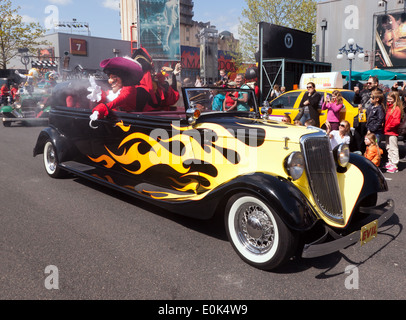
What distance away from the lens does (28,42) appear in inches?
1232

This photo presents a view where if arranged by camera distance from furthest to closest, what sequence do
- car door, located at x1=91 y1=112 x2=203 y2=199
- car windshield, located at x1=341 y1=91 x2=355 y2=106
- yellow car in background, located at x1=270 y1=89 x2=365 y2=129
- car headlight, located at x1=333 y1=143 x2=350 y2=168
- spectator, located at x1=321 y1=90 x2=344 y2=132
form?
1. car windshield, located at x1=341 y1=91 x2=355 y2=106
2. yellow car in background, located at x1=270 y1=89 x2=365 y2=129
3. spectator, located at x1=321 y1=90 x2=344 y2=132
4. car door, located at x1=91 y1=112 x2=203 y2=199
5. car headlight, located at x1=333 y1=143 x2=350 y2=168

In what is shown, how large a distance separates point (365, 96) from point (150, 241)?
7.23 metres

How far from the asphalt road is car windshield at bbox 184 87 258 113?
1.41 metres

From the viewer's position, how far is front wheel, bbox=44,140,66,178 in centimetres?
614

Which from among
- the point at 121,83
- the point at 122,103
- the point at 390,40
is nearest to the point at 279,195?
the point at 122,103

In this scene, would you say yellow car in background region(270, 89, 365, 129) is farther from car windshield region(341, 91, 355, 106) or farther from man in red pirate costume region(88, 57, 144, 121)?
man in red pirate costume region(88, 57, 144, 121)

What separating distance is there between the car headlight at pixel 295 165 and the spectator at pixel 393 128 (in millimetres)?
4671

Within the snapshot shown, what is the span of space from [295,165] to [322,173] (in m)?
0.38

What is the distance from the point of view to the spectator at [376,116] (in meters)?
7.15

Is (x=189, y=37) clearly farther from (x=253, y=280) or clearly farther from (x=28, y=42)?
(x=253, y=280)

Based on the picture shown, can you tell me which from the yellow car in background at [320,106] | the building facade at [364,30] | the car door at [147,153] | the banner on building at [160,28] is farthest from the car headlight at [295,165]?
the building facade at [364,30]

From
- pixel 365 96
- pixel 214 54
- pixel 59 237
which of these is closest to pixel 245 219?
pixel 59 237

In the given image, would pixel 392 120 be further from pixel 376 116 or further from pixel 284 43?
pixel 284 43

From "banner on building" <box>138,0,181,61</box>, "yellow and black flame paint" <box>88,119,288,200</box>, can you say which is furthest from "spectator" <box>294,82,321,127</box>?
"banner on building" <box>138,0,181,61</box>
